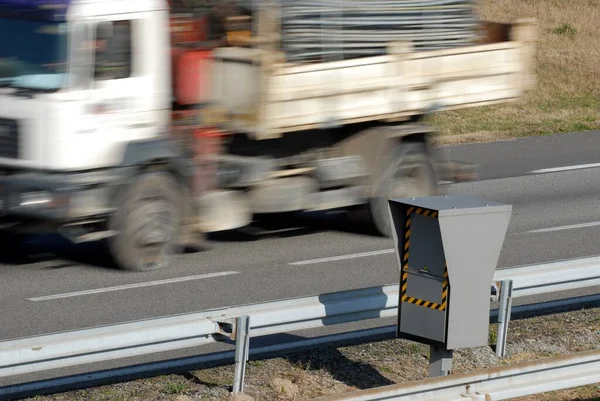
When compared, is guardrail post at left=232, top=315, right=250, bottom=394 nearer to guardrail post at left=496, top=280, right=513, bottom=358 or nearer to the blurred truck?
guardrail post at left=496, top=280, right=513, bottom=358

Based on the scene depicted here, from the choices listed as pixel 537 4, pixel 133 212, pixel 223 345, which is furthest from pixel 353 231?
pixel 537 4

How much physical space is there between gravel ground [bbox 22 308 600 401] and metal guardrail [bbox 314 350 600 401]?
711mm

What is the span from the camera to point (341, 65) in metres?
12.0

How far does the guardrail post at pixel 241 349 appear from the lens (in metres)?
6.85

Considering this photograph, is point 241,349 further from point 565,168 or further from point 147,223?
point 565,168

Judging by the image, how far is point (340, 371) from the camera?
7824 mm

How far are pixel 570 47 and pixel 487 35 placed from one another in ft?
60.0

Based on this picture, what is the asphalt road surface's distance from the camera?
32.8 ft

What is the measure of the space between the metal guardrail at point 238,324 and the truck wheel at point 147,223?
3.99m

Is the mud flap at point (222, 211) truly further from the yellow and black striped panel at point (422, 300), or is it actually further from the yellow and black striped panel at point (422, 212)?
the yellow and black striped panel at point (422, 212)

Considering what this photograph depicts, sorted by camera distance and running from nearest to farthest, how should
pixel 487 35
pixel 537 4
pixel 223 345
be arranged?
pixel 223 345
pixel 487 35
pixel 537 4

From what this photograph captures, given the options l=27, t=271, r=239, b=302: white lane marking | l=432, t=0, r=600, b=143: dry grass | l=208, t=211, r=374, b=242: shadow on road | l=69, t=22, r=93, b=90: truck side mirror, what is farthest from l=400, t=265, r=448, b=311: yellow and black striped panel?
l=432, t=0, r=600, b=143: dry grass

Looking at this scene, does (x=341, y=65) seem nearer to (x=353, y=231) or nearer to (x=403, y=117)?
(x=403, y=117)

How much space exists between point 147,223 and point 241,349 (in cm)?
440
